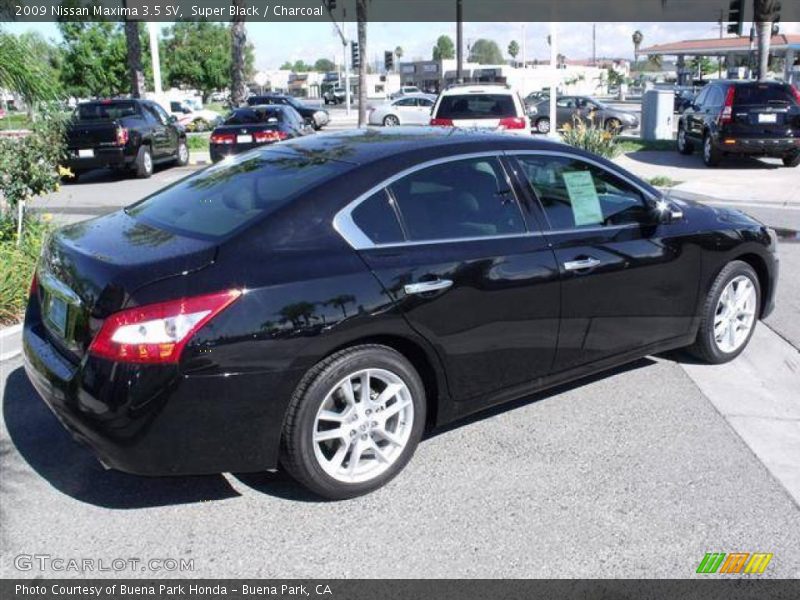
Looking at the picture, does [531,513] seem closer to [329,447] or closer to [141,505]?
[329,447]

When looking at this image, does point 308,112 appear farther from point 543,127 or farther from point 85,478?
point 85,478

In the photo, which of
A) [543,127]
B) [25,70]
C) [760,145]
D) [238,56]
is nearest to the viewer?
[25,70]

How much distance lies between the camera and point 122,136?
51.8ft

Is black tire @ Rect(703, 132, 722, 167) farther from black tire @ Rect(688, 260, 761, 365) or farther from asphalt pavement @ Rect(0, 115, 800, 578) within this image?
asphalt pavement @ Rect(0, 115, 800, 578)

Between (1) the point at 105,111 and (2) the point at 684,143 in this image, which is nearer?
(1) the point at 105,111

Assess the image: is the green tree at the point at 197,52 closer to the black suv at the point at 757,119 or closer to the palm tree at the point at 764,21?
the palm tree at the point at 764,21

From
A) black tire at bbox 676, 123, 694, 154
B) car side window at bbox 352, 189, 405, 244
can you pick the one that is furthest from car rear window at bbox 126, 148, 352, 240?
black tire at bbox 676, 123, 694, 154

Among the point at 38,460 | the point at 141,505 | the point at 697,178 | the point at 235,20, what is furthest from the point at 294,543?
the point at 235,20

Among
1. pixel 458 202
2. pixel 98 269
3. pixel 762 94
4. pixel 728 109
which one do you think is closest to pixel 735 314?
pixel 458 202

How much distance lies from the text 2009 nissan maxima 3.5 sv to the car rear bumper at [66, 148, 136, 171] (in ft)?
40.3

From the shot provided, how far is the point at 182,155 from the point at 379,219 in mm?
16921

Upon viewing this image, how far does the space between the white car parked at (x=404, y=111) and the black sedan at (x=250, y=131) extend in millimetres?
14509

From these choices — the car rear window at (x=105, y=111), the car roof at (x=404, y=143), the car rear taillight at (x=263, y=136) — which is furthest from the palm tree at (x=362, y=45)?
the car roof at (x=404, y=143)

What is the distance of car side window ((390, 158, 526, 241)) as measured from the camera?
3896 millimetres
